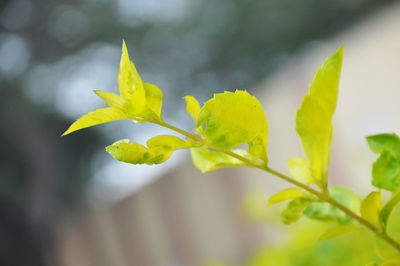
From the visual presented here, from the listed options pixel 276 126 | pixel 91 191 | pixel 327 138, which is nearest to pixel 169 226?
pixel 91 191

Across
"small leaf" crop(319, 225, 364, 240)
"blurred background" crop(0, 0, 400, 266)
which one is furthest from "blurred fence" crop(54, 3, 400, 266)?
"small leaf" crop(319, 225, 364, 240)

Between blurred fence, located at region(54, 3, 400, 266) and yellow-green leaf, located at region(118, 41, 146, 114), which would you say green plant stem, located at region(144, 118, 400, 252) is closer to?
yellow-green leaf, located at region(118, 41, 146, 114)

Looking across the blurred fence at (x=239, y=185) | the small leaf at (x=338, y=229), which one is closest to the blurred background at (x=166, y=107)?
the blurred fence at (x=239, y=185)

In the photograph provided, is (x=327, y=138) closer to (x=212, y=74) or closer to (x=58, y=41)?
(x=58, y=41)

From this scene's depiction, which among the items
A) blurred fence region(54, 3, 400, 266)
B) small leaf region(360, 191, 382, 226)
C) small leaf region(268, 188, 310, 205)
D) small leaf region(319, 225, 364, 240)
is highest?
blurred fence region(54, 3, 400, 266)

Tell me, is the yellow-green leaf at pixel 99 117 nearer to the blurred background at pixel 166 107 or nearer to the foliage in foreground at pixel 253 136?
the foliage in foreground at pixel 253 136

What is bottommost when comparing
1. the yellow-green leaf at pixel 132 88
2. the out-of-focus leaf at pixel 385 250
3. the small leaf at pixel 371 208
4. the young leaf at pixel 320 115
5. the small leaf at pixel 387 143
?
the out-of-focus leaf at pixel 385 250
